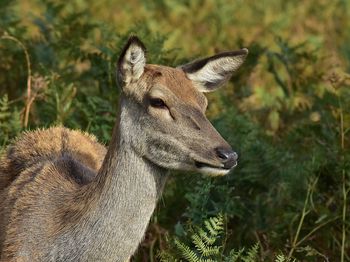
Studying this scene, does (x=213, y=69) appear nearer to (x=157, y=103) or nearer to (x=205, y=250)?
(x=157, y=103)

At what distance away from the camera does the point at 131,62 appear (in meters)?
6.14

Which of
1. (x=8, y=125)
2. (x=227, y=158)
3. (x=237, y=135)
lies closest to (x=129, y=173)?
(x=227, y=158)

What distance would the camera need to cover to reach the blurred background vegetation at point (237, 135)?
24.4ft

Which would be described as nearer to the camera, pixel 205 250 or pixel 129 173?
pixel 129 173

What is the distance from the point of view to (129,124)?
6109 mm

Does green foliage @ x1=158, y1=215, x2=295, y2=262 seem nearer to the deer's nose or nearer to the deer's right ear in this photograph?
the deer's nose

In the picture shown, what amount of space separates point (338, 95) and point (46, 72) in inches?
96.9

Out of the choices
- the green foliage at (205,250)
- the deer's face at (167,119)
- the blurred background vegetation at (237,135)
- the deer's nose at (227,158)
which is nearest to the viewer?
the deer's nose at (227,158)

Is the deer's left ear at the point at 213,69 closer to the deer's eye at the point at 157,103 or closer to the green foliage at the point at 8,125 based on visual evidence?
the deer's eye at the point at 157,103

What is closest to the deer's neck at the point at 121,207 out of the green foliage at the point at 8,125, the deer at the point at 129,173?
the deer at the point at 129,173

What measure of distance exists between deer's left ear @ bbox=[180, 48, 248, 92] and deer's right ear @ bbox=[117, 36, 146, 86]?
0.37 m

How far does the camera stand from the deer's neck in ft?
19.6

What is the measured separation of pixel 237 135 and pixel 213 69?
74.0 inches

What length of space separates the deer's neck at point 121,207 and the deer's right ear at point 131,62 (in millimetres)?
356
